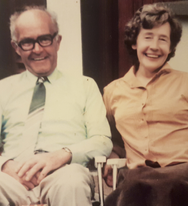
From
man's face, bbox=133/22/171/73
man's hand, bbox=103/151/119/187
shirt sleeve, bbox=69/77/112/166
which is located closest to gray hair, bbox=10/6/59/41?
shirt sleeve, bbox=69/77/112/166

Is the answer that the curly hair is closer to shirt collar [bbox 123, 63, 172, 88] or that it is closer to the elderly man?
shirt collar [bbox 123, 63, 172, 88]

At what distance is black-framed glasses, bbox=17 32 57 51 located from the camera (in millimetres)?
1395

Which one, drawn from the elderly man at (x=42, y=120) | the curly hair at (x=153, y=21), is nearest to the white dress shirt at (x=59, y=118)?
the elderly man at (x=42, y=120)

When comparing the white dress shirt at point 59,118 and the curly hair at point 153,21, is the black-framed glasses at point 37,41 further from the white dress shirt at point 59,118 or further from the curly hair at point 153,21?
the curly hair at point 153,21

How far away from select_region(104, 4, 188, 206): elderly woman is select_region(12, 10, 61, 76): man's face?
0.39 meters

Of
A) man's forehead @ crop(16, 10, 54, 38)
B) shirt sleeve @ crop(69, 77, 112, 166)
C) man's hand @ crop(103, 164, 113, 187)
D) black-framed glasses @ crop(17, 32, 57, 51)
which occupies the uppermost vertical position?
man's forehead @ crop(16, 10, 54, 38)

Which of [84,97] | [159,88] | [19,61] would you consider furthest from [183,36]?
[19,61]

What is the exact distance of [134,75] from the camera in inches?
57.9

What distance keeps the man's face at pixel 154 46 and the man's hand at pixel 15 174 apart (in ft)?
2.77

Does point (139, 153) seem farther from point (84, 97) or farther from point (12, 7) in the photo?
point (12, 7)

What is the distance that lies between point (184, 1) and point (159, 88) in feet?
1.55

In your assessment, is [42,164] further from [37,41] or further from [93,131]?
[37,41]

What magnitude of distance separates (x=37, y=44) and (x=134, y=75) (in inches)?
21.6

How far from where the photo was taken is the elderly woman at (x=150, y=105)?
1.34m
